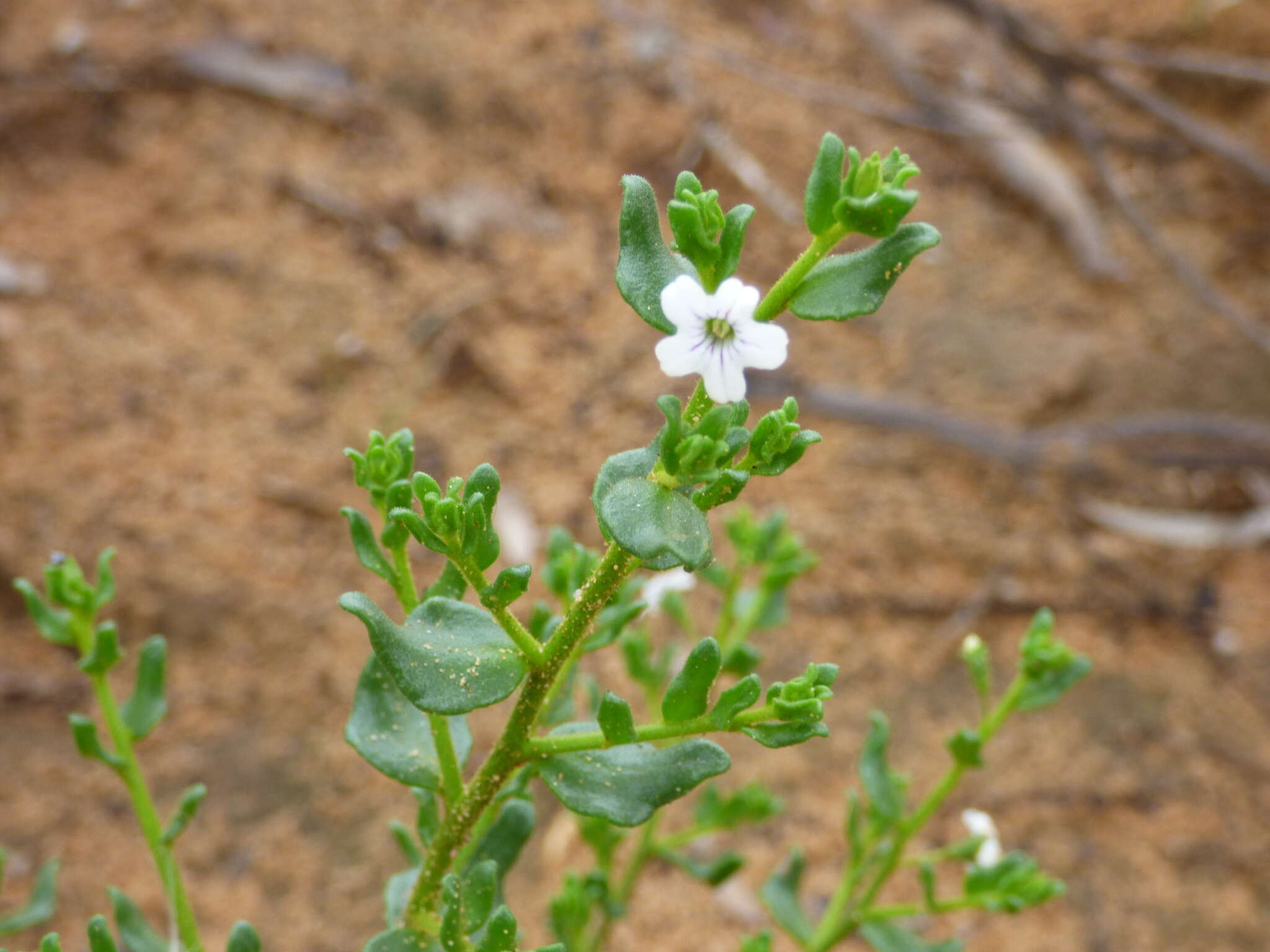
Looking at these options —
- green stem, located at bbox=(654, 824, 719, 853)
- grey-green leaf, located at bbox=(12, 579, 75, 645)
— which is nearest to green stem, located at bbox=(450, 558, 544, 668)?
grey-green leaf, located at bbox=(12, 579, 75, 645)

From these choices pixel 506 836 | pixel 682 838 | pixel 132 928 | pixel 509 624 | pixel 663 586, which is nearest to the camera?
pixel 509 624

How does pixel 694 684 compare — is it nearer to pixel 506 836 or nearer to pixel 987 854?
pixel 506 836

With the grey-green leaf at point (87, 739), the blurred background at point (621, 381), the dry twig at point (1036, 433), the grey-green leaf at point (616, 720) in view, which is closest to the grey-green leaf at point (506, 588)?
the grey-green leaf at point (616, 720)

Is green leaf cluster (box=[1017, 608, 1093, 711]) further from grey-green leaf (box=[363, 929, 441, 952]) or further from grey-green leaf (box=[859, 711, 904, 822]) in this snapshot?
grey-green leaf (box=[363, 929, 441, 952])

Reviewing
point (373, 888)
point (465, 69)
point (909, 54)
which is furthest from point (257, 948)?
point (909, 54)

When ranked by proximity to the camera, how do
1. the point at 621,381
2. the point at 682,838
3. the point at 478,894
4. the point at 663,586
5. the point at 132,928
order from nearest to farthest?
the point at 478,894
the point at 132,928
the point at 682,838
the point at 663,586
the point at 621,381

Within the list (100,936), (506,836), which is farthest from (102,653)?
(506,836)
